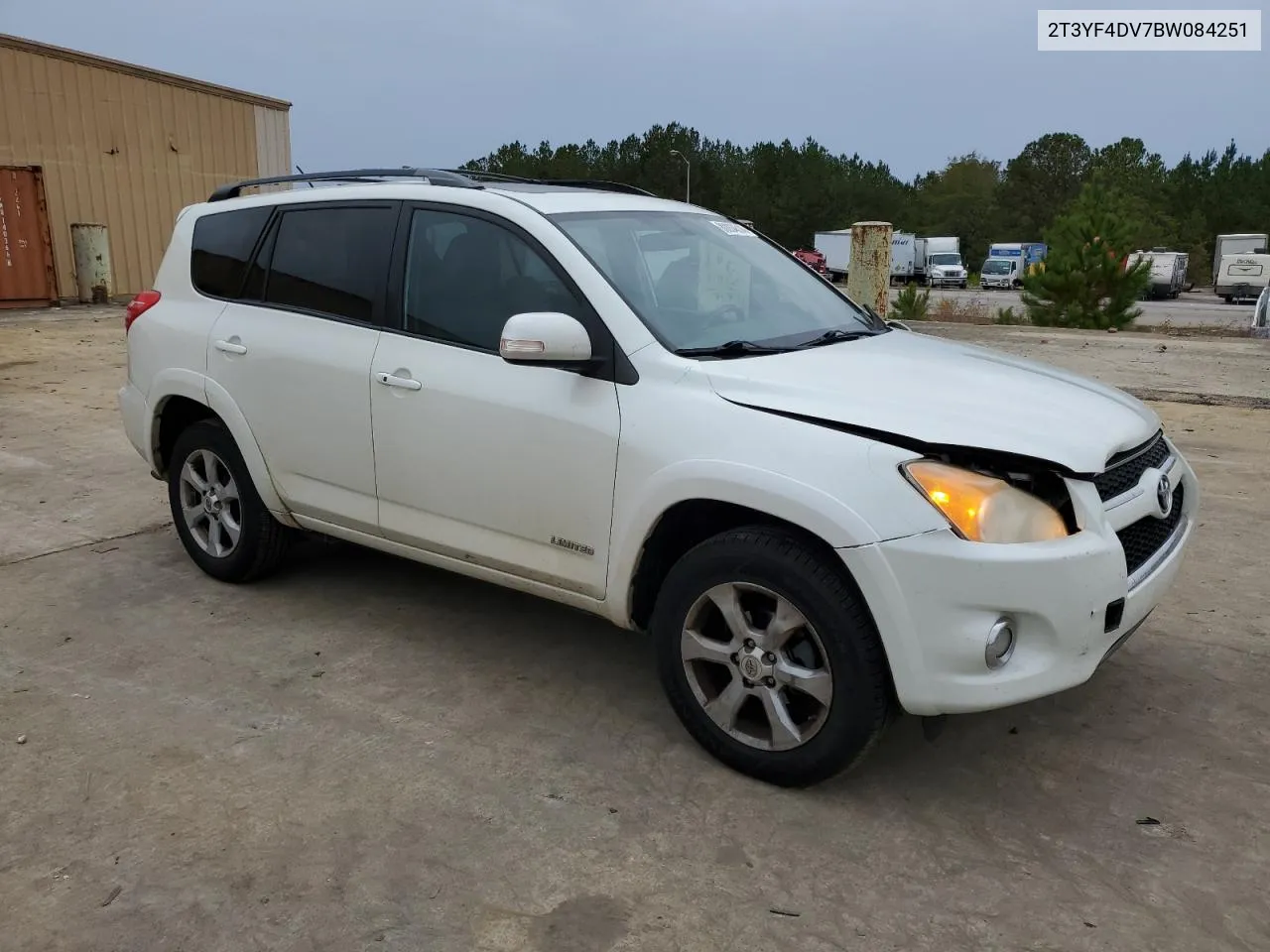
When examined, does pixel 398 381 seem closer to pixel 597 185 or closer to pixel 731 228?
pixel 597 185

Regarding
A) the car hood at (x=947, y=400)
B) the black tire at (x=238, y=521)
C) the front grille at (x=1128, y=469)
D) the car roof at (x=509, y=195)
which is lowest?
the black tire at (x=238, y=521)

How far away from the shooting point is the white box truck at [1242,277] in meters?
39.7

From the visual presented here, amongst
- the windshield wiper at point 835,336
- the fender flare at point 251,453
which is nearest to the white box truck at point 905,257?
the windshield wiper at point 835,336

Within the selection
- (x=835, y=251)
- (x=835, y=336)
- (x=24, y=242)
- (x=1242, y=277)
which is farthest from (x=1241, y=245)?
(x=835, y=336)

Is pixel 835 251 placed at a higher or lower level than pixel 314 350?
lower

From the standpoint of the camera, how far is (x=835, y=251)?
59969 millimetres

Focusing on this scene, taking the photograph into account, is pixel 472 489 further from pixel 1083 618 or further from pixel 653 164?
pixel 653 164

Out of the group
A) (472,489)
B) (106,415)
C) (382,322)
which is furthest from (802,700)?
(106,415)

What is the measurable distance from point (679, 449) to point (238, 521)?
2.51 metres

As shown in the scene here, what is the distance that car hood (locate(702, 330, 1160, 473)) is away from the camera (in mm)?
2809

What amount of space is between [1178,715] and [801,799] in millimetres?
1479

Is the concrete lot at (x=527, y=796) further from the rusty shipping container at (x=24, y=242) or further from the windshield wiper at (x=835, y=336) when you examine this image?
the rusty shipping container at (x=24, y=242)

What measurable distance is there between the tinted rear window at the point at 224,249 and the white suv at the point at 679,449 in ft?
0.05

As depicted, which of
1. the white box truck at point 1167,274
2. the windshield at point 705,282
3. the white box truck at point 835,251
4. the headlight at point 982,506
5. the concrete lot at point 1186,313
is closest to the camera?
the headlight at point 982,506
